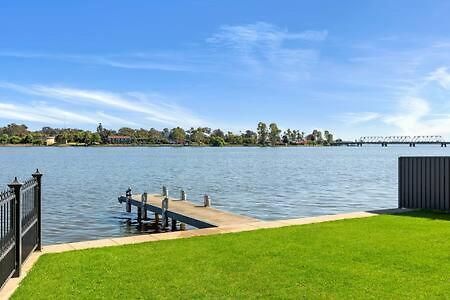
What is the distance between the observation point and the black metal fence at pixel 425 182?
17234mm

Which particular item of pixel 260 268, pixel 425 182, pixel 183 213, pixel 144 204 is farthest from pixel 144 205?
pixel 260 268

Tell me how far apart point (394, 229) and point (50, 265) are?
8.96m

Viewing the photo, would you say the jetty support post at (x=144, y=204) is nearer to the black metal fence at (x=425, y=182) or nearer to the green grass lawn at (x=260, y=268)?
the black metal fence at (x=425, y=182)

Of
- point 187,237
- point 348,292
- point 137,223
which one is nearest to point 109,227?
point 137,223

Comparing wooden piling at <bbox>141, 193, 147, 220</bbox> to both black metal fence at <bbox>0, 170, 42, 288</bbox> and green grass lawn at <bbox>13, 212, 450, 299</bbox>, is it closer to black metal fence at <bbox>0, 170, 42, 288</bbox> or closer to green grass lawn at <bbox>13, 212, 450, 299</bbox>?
green grass lawn at <bbox>13, 212, 450, 299</bbox>

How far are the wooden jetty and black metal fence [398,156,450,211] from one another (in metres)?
5.93

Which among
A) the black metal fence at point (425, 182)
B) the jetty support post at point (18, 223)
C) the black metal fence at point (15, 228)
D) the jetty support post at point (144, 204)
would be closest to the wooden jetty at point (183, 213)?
the jetty support post at point (144, 204)

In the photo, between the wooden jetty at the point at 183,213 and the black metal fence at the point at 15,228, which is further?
the wooden jetty at the point at 183,213

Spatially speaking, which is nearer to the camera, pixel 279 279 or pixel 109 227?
pixel 279 279

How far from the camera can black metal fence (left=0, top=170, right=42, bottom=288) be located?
8086 mm

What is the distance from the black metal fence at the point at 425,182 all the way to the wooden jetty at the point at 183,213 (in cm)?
593

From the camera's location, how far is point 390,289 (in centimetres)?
781

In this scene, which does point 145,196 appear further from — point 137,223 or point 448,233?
point 448,233


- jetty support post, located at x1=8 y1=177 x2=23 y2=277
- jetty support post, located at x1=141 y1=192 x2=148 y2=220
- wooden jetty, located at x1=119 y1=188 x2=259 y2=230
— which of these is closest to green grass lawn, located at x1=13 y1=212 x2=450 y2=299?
jetty support post, located at x1=8 y1=177 x2=23 y2=277
